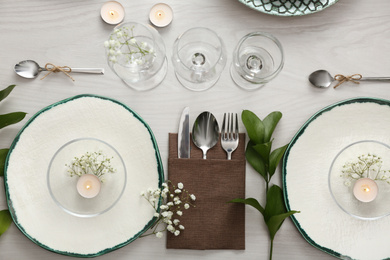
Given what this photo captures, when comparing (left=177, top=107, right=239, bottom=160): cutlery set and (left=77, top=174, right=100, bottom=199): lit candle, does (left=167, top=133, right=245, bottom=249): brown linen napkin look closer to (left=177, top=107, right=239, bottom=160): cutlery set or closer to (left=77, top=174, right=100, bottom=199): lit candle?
(left=177, top=107, right=239, bottom=160): cutlery set

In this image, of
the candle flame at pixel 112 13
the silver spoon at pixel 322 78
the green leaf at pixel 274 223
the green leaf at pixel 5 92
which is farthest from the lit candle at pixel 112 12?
the green leaf at pixel 274 223

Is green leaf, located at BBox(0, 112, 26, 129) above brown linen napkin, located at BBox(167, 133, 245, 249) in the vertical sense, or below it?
above

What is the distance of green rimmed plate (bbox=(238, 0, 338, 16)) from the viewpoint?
843mm

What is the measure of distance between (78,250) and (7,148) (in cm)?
29

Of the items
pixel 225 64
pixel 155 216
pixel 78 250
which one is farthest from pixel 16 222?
pixel 225 64

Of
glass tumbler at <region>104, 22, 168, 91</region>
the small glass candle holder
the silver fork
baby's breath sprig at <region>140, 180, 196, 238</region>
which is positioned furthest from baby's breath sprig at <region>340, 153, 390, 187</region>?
glass tumbler at <region>104, 22, 168, 91</region>

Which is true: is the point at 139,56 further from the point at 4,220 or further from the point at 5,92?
the point at 4,220

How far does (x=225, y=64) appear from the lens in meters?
0.86

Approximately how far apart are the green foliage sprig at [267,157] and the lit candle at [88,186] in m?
0.35

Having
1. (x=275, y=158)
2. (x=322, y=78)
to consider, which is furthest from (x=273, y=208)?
(x=322, y=78)

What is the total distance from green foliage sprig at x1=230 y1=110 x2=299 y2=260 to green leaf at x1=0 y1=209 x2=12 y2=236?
56 centimetres

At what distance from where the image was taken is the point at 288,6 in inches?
33.4

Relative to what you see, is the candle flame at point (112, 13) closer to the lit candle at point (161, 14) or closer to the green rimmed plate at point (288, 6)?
the lit candle at point (161, 14)

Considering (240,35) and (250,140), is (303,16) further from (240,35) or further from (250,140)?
(250,140)
